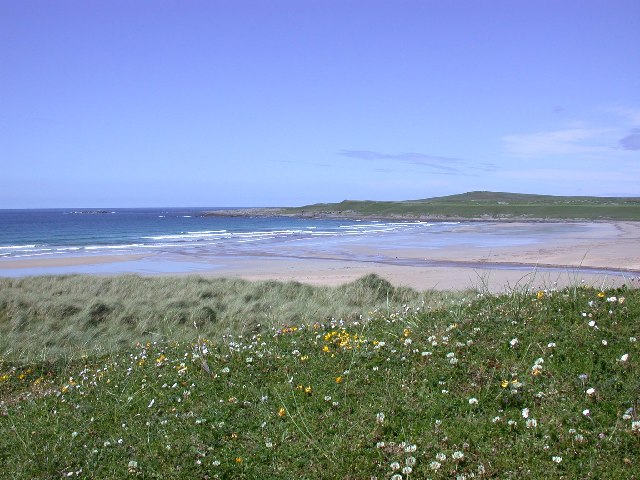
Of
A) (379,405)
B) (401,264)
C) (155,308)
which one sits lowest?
(401,264)

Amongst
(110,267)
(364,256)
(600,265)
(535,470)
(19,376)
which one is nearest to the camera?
(535,470)

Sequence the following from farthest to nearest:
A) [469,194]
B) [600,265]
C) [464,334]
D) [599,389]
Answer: [469,194] < [600,265] < [464,334] < [599,389]

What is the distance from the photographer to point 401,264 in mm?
32531

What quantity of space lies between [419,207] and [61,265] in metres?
98.2

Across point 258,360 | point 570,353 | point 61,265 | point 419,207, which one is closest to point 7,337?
point 258,360

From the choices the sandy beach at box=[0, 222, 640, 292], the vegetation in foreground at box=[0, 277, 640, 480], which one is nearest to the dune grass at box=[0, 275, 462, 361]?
the vegetation in foreground at box=[0, 277, 640, 480]

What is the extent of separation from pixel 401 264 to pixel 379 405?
26602 mm

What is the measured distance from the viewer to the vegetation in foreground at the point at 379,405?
17.2 feet

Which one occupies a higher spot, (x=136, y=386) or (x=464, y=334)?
(x=464, y=334)

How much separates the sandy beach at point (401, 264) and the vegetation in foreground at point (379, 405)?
527 inches

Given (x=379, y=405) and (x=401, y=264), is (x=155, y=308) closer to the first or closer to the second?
(x=379, y=405)

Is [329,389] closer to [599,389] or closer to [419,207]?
[599,389]

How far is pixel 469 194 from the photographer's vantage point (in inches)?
7781

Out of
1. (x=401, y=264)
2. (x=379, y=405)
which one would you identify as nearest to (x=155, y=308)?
(x=379, y=405)
